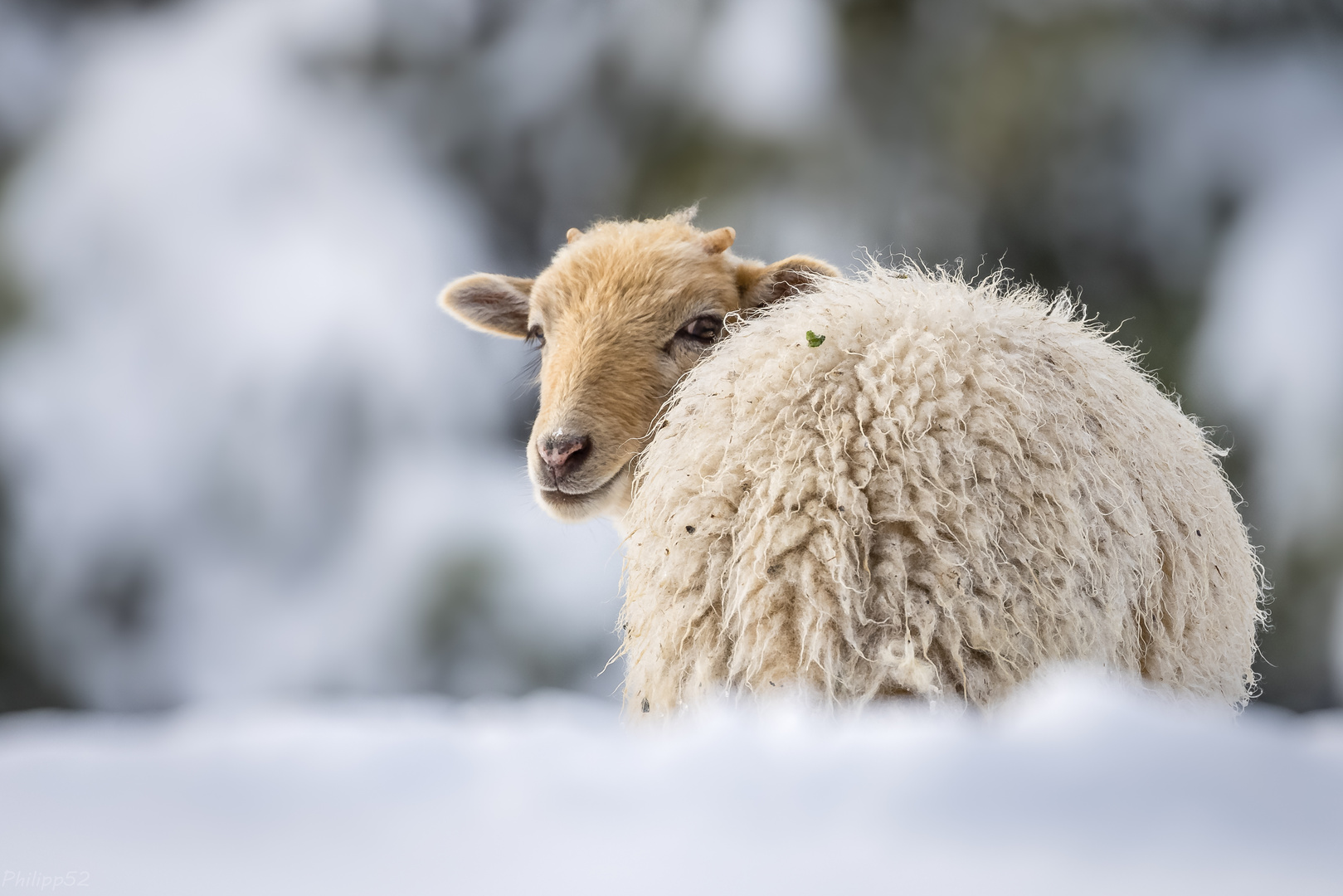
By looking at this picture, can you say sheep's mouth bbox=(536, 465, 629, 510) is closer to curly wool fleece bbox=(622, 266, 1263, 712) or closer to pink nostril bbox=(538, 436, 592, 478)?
pink nostril bbox=(538, 436, 592, 478)

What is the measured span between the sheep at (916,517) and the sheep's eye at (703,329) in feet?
1.00

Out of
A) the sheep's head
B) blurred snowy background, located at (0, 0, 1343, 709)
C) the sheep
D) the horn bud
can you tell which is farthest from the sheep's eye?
blurred snowy background, located at (0, 0, 1343, 709)

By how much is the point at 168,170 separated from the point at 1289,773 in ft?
9.60

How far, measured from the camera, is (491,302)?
4.34 ft

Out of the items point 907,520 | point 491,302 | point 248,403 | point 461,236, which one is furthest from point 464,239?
point 907,520

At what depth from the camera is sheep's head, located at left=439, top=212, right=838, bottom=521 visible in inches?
36.2

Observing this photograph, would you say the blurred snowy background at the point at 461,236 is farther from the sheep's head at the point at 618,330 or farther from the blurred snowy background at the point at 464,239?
the sheep's head at the point at 618,330

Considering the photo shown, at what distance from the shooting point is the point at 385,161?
2682mm

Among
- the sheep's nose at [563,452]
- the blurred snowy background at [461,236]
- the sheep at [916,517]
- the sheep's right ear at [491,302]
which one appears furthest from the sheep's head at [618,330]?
the blurred snowy background at [461,236]

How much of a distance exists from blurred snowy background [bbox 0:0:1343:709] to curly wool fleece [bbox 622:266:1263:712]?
1.22 metres

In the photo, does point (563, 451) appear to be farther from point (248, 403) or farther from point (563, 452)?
point (248, 403)

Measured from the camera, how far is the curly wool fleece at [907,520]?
495 millimetres

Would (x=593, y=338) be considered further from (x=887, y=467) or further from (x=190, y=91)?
(x=190, y=91)

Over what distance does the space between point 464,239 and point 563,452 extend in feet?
6.01
